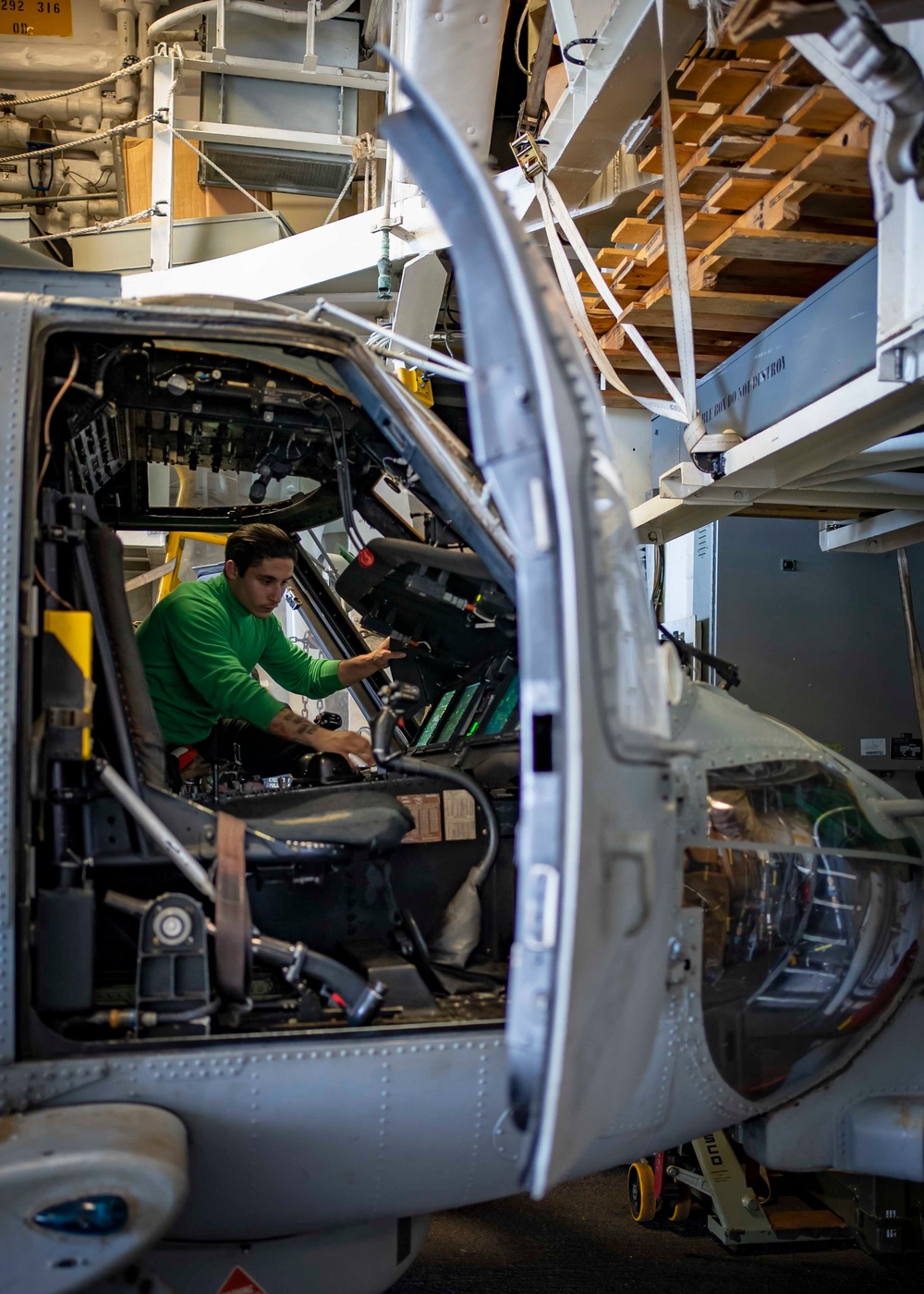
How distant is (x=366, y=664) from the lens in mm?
4445

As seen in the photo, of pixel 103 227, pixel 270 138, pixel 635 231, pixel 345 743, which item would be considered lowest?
pixel 345 743

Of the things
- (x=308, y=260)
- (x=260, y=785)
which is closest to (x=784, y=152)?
(x=260, y=785)

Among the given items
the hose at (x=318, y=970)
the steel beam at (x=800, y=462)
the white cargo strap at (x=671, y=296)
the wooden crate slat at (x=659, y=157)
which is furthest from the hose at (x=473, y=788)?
the wooden crate slat at (x=659, y=157)

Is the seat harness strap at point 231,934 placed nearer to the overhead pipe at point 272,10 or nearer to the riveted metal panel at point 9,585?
the riveted metal panel at point 9,585

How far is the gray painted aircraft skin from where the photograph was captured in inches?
72.3

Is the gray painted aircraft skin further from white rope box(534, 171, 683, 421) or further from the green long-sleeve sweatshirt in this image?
white rope box(534, 171, 683, 421)

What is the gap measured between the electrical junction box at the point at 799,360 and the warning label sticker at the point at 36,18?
33.6 ft

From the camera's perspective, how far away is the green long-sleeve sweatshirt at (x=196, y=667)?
149 inches

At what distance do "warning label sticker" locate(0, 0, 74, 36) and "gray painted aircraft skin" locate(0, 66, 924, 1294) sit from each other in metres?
10.7

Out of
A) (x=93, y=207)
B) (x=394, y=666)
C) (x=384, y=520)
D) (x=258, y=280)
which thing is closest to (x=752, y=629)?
(x=394, y=666)

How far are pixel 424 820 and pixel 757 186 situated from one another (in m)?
2.45

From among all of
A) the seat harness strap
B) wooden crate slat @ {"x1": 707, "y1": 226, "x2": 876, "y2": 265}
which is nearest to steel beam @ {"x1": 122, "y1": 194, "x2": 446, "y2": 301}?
wooden crate slat @ {"x1": 707, "y1": 226, "x2": 876, "y2": 265}

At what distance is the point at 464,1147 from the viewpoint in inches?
98.3

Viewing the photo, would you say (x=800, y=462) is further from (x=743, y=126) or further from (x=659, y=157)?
(x=659, y=157)
